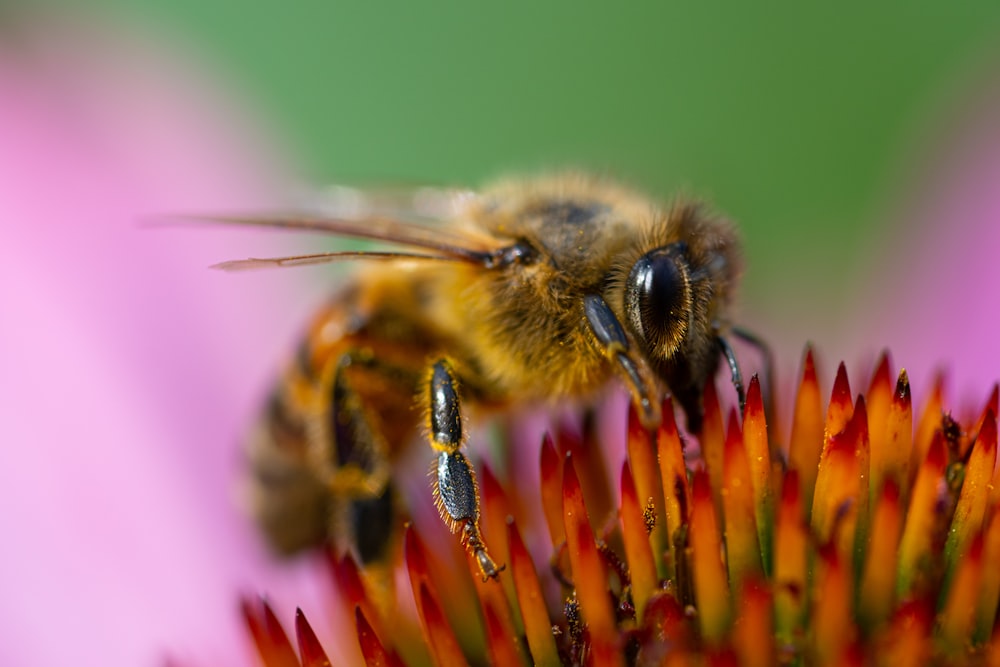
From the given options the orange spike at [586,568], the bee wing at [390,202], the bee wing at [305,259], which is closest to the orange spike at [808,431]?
the orange spike at [586,568]

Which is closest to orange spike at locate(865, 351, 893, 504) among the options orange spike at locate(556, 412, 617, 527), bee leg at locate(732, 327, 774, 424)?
bee leg at locate(732, 327, 774, 424)

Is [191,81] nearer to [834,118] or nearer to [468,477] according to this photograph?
[834,118]

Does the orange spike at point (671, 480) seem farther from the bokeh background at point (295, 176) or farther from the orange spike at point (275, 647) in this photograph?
the bokeh background at point (295, 176)

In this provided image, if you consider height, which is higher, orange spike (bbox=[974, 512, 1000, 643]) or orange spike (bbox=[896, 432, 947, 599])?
orange spike (bbox=[896, 432, 947, 599])

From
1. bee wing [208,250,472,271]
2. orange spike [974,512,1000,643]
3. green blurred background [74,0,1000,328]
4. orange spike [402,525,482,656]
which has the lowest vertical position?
orange spike [974,512,1000,643]

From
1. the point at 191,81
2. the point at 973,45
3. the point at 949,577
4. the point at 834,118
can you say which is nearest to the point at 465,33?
the point at 191,81

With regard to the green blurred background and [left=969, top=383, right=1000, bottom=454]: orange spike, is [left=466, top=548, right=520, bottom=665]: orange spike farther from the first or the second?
the green blurred background

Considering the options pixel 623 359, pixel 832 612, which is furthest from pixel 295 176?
pixel 832 612
